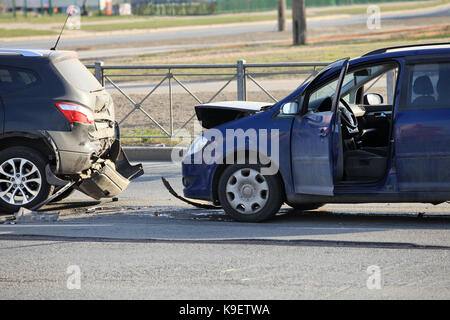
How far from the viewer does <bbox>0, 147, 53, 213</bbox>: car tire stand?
947 centimetres

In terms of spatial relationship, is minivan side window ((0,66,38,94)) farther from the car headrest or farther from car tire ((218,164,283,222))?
the car headrest

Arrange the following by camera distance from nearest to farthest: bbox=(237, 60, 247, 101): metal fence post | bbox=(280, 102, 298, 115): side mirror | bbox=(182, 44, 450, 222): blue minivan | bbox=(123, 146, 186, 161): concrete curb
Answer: bbox=(182, 44, 450, 222): blue minivan → bbox=(280, 102, 298, 115): side mirror → bbox=(123, 146, 186, 161): concrete curb → bbox=(237, 60, 247, 101): metal fence post

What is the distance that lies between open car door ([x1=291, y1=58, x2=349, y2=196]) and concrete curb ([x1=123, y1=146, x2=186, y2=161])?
6.36 meters

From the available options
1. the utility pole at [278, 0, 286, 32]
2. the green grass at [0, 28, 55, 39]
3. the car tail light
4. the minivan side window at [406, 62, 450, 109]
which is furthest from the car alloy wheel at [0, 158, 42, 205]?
the green grass at [0, 28, 55, 39]

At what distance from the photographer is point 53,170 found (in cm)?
946

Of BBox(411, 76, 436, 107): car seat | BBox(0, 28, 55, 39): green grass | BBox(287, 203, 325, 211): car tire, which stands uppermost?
BBox(0, 28, 55, 39): green grass

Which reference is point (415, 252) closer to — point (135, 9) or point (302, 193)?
point (302, 193)

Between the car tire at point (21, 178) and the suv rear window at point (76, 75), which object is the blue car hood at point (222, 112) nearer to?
the suv rear window at point (76, 75)

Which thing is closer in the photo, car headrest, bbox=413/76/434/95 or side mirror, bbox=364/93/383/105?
car headrest, bbox=413/76/434/95

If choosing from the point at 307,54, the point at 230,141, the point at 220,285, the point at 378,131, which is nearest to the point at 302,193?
the point at 230,141

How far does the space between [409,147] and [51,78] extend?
405 centimetres

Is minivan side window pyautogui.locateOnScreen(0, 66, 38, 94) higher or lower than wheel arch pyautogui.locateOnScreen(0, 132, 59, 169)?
higher

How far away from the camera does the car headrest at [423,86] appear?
27.2ft

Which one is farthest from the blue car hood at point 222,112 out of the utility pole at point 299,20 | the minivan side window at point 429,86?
the utility pole at point 299,20
